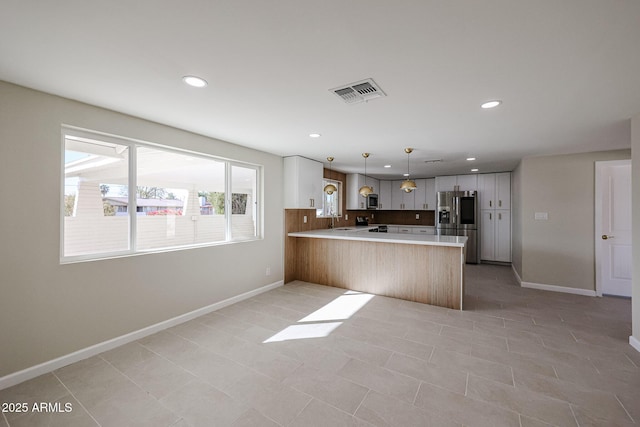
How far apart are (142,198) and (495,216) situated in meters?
7.30

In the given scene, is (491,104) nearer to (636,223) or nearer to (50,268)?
(636,223)

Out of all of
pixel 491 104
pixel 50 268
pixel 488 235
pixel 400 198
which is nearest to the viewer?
pixel 50 268

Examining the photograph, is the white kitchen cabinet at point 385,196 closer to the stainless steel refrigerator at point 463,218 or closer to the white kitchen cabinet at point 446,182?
the white kitchen cabinet at point 446,182

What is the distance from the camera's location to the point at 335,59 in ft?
5.62

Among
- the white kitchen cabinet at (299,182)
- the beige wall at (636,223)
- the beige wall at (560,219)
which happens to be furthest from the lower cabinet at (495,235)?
the white kitchen cabinet at (299,182)

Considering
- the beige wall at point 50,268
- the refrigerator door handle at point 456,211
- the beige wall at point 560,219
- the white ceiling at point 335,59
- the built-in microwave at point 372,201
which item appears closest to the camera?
the white ceiling at point 335,59

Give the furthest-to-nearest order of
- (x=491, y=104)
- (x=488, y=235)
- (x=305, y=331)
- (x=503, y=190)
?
(x=488, y=235)
(x=503, y=190)
(x=305, y=331)
(x=491, y=104)

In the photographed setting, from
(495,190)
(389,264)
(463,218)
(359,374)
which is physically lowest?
(359,374)

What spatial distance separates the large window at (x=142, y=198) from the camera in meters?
2.55

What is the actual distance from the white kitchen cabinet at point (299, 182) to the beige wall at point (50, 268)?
200cm

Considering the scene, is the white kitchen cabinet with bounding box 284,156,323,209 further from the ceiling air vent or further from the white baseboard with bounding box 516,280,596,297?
the white baseboard with bounding box 516,280,596,297

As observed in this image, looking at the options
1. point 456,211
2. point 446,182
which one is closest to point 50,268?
point 456,211

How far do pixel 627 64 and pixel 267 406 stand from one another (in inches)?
129

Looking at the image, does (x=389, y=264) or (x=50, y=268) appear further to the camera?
(x=389, y=264)
